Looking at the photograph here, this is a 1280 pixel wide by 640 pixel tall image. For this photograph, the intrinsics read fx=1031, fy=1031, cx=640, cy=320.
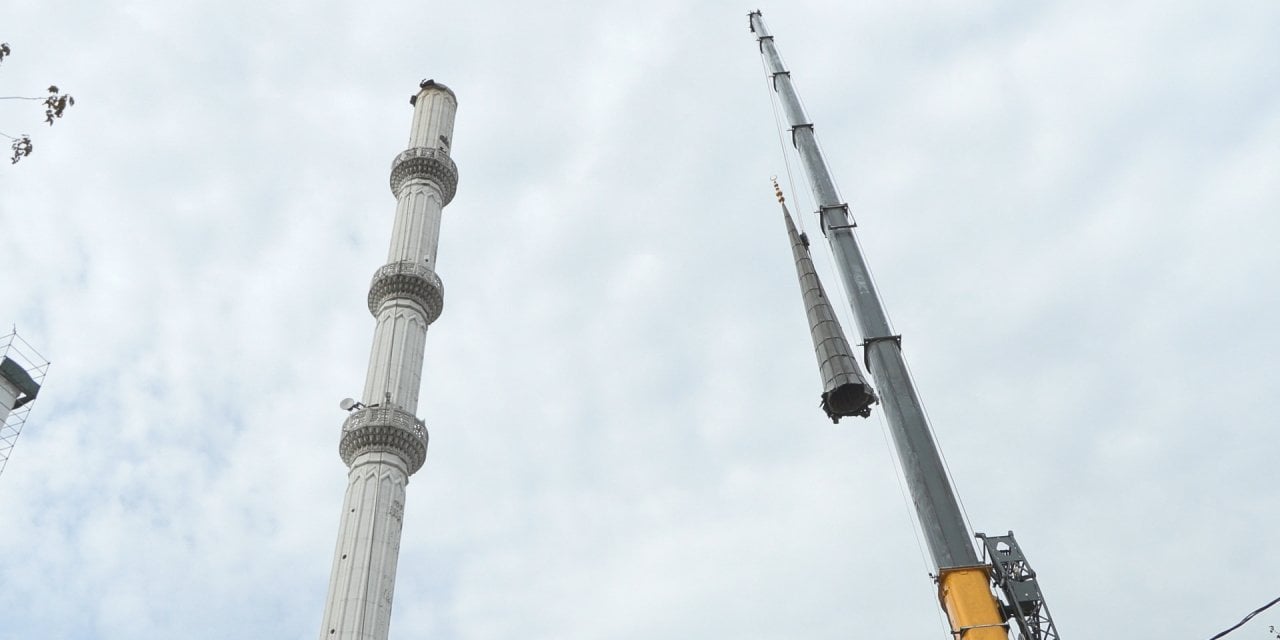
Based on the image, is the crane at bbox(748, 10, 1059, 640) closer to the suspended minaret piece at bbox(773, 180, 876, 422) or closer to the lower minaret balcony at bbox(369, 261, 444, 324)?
the suspended minaret piece at bbox(773, 180, 876, 422)

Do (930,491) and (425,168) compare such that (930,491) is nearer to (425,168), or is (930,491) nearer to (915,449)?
(915,449)

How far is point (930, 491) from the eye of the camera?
20.1 m

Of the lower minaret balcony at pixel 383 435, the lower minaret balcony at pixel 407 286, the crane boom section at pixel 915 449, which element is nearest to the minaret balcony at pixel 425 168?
the lower minaret balcony at pixel 407 286

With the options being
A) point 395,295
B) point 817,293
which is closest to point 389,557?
point 395,295

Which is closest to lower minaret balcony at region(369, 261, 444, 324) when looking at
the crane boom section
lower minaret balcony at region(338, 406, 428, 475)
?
lower minaret balcony at region(338, 406, 428, 475)

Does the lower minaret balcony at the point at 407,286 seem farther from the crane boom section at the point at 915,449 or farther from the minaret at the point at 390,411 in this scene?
the crane boom section at the point at 915,449

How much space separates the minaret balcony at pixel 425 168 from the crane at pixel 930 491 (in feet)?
96.2

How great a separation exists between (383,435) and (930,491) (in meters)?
25.8

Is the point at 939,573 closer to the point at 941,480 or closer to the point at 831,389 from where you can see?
the point at 941,480

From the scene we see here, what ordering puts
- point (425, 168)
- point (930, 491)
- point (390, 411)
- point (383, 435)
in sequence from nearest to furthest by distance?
point (930, 491) → point (383, 435) → point (390, 411) → point (425, 168)

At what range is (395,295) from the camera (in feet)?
150

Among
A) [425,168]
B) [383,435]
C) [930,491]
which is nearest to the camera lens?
[930,491]

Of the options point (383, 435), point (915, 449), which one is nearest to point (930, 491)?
point (915, 449)

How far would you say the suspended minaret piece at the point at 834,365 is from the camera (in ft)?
73.7
